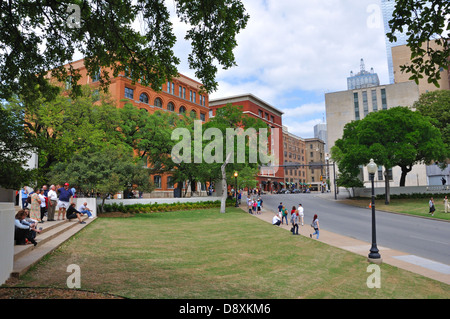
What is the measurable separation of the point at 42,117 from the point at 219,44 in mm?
24045

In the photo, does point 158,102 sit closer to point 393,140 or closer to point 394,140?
point 393,140

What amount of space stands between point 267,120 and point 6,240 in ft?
281

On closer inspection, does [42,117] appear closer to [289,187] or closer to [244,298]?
[244,298]

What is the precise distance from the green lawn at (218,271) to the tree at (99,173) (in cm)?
885

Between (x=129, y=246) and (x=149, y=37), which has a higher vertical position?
(x=149, y=37)

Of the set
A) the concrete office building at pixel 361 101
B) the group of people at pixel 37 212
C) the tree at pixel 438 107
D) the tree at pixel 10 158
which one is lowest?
the group of people at pixel 37 212

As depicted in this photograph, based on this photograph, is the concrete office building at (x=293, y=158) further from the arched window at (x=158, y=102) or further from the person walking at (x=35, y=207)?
the person walking at (x=35, y=207)

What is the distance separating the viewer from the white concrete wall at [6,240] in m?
6.12

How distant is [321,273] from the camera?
9016 millimetres
